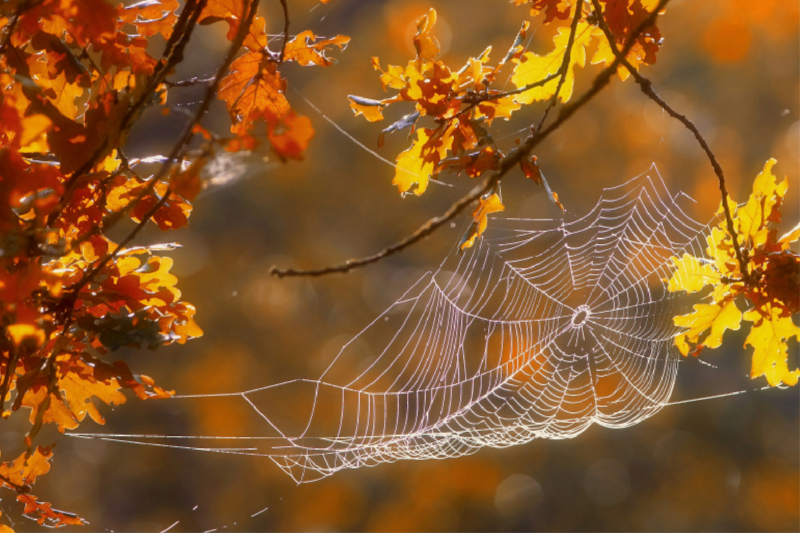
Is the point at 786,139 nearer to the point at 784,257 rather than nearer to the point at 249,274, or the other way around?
the point at 249,274

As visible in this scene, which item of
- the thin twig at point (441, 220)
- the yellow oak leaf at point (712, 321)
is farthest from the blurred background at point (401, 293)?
the thin twig at point (441, 220)

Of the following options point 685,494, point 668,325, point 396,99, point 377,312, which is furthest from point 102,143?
point 685,494

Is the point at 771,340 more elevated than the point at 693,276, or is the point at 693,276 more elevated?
the point at 693,276

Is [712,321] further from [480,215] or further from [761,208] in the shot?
[480,215]

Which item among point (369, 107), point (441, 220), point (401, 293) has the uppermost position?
point (401, 293)

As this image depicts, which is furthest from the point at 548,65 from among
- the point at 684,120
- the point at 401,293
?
the point at 401,293

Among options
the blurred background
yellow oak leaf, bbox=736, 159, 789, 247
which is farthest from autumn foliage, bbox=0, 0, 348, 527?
the blurred background

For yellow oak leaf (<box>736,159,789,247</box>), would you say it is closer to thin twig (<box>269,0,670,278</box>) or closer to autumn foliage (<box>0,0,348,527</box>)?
thin twig (<box>269,0,670,278</box>)

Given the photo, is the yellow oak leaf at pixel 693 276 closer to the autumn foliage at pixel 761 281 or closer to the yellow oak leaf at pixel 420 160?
the autumn foliage at pixel 761 281
